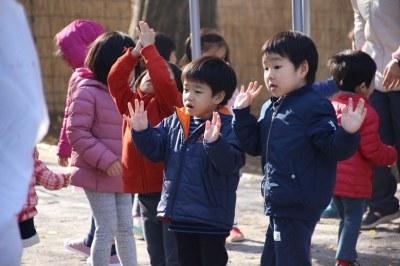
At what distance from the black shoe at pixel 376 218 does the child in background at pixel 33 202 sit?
256 cm

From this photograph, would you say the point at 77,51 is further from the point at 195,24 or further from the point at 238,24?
the point at 238,24

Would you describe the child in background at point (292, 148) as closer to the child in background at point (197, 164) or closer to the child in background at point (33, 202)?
the child in background at point (197, 164)

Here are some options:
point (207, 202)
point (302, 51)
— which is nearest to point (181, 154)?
point (207, 202)

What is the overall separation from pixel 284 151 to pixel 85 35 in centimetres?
232

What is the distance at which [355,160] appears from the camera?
5.98 metres

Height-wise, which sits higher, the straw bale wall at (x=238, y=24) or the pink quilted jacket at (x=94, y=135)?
the straw bale wall at (x=238, y=24)

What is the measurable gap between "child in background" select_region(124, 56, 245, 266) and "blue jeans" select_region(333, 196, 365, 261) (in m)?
1.26

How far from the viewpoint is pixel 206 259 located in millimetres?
4922

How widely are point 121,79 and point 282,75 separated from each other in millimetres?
1009

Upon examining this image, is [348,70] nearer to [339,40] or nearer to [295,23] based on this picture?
[295,23]

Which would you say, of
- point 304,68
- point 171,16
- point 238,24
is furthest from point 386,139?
point 171,16

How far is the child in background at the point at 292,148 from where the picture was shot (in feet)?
15.2

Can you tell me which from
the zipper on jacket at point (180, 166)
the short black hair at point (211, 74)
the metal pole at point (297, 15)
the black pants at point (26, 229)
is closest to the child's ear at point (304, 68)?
the short black hair at point (211, 74)

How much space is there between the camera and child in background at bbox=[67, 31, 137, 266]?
5.56 m
